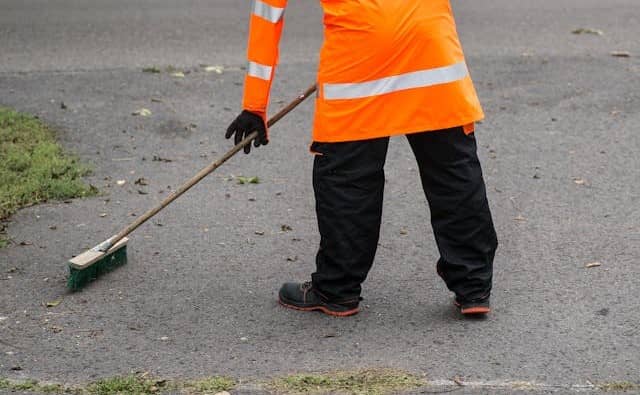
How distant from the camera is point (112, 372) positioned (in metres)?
3.98

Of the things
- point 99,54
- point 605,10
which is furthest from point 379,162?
point 605,10

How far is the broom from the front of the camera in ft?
15.2

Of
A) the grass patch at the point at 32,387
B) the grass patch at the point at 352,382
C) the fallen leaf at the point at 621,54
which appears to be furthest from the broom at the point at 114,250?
the fallen leaf at the point at 621,54

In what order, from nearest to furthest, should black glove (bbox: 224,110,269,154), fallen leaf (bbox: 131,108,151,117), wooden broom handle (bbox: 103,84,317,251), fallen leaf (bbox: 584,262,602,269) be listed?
black glove (bbox: 224,110,269,154)
wooden broom handle (bbox: 103,84,317,251)
fallen leaf (bbox: 584,262,602,269)
fallen leaf (bbox: 131,108,151,117)

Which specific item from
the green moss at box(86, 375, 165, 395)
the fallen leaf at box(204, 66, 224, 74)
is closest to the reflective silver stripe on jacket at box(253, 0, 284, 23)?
the green moss at box(86, 375, 165, 395)

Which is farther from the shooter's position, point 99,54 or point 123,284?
point 99,54

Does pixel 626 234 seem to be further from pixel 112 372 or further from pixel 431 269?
pixel 112 372

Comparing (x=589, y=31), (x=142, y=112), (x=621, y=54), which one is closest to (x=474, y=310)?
(x=142, y=112)

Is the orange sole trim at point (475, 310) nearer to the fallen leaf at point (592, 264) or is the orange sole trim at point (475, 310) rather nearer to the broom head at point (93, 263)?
the fallen leaf at point (592, 264)

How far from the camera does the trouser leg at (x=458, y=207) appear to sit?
14.1 feet

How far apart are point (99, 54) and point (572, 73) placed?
12.1 feet

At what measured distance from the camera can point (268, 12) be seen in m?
4.21

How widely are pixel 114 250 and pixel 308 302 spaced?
0.96 m

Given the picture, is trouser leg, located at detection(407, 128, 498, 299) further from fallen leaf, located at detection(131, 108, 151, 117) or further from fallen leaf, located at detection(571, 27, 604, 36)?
fallen leaf, located at detection(571, 27, 604, 36)
